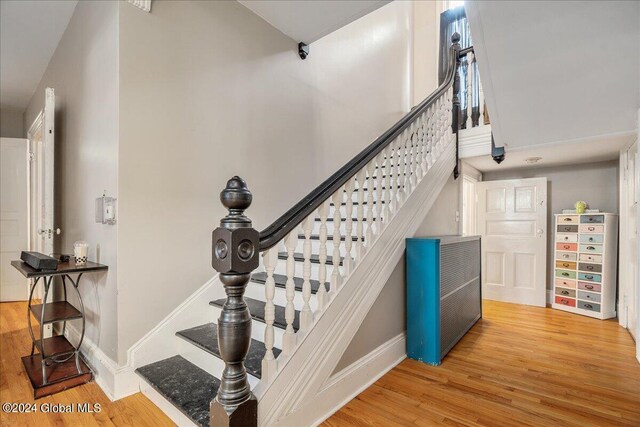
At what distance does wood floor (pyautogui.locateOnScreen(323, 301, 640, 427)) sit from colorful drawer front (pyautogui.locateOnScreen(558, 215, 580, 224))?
127 cm

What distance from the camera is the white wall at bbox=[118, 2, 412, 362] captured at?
1810 mm

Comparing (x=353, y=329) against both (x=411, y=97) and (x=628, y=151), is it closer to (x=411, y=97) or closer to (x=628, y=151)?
(x=628, y=151)

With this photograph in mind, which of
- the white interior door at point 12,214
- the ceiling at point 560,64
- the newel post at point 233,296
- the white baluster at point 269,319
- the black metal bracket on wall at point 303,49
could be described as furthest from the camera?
the white interior door at point 12,214

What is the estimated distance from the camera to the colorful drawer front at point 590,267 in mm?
3457

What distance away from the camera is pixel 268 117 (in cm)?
257

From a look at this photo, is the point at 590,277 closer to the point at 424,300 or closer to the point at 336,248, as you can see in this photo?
the point at 424,300

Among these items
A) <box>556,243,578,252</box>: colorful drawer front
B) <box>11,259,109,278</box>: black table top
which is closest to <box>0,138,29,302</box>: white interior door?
<box>11,259,109,278</box>: black table top

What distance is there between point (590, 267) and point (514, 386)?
8.05 feet

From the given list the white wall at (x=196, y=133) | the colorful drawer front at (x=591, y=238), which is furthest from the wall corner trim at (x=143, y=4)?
the colorful drawer front at (x=591, y=238)

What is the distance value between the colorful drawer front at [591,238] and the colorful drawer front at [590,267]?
26 centimetres

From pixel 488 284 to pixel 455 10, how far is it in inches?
149

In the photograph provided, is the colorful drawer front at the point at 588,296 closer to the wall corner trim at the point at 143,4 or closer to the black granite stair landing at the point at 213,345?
the black granite stair landing at the point at 213,345

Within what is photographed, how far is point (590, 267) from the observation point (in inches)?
139

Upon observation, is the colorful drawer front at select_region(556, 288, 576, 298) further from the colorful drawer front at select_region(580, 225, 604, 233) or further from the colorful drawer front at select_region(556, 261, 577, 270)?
the colorful drawer front at select_region(580, 225, 604, 233)
